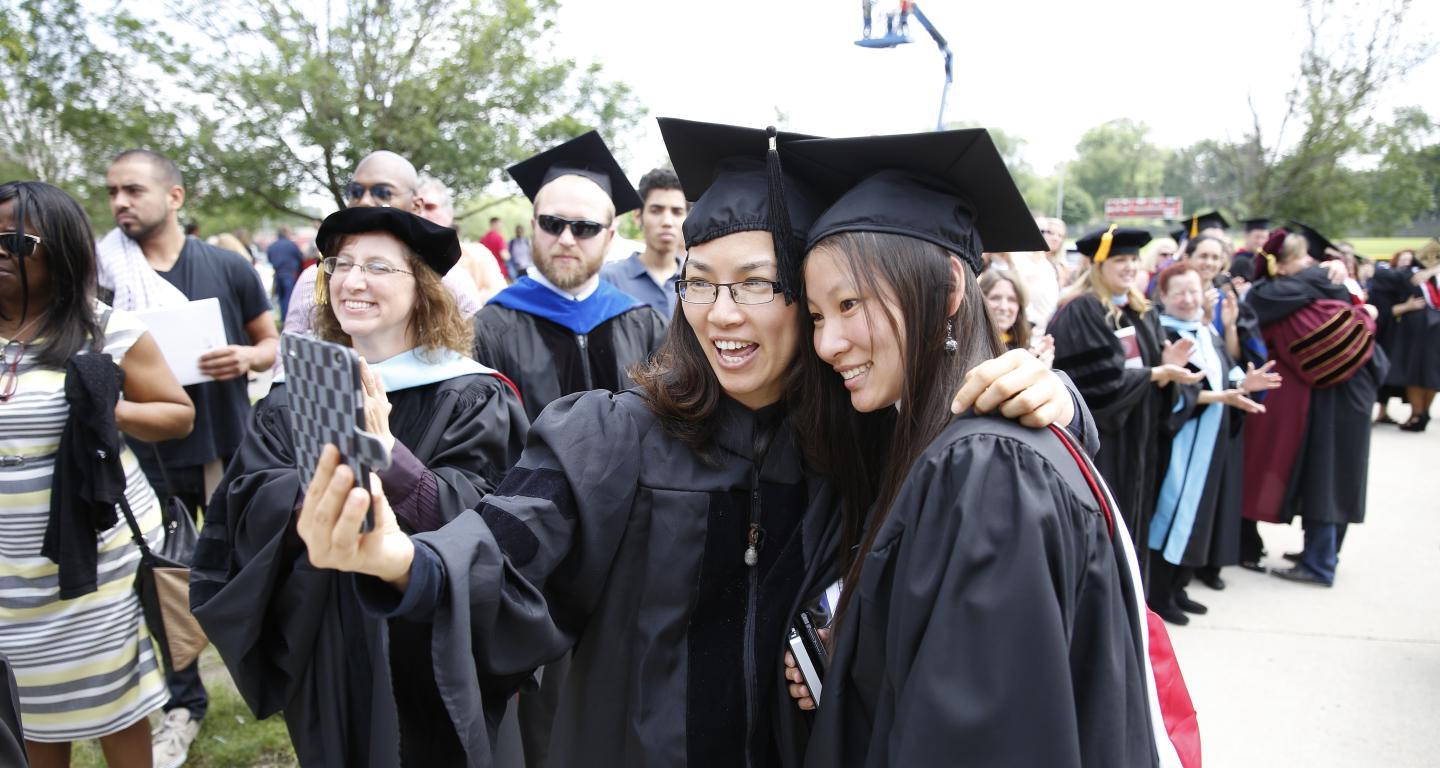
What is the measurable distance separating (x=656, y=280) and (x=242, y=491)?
3560mm

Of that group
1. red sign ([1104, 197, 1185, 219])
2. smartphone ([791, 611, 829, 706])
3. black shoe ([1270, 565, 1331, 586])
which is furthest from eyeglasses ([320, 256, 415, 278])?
red sign ([1104, 197, 1185, 219])

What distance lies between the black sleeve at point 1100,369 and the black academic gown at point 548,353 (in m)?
2.44

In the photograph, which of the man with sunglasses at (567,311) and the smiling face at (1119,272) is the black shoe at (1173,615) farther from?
the man with sunglasses at (567,311)

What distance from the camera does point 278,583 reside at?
2102mm

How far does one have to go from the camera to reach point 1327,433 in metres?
5.75

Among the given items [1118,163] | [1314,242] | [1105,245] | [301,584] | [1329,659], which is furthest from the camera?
[1118,163]

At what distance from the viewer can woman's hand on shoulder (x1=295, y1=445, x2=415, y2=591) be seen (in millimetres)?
1172

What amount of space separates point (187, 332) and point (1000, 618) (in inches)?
145

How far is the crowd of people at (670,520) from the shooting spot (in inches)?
49.5

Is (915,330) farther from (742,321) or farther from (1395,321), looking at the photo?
(1395,321)

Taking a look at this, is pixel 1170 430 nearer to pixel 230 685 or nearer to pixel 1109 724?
pixel 1109 724

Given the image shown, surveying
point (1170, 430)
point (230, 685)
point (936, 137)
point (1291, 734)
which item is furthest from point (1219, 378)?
point (230, 685)

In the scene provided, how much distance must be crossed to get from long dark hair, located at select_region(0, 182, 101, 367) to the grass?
5.62 feet

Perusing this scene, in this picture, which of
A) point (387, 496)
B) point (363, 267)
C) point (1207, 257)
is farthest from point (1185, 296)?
point (387, 496)
